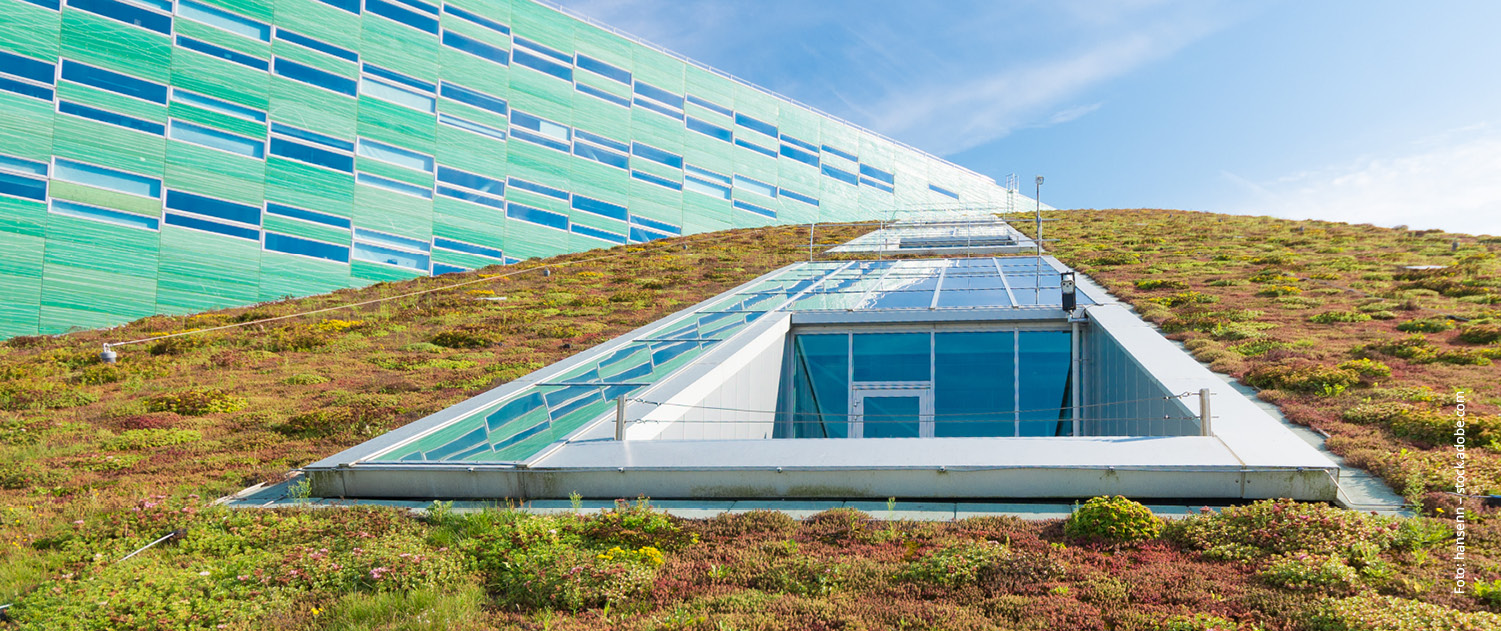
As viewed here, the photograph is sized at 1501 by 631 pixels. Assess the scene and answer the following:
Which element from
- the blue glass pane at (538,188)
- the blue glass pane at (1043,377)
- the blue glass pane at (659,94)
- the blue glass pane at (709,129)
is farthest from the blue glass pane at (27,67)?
the blue glass pane at (1043,377)

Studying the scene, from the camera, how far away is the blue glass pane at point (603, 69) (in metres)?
44.2

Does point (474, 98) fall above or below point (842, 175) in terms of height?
below

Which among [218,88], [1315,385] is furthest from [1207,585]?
[218,88]

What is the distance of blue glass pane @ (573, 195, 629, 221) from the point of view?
4266 cm

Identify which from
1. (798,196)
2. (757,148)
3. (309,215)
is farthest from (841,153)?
(309,215)

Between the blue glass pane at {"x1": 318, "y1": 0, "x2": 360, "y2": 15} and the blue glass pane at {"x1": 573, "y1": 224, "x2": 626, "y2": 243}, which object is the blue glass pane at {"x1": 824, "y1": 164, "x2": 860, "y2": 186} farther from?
the blue glass pane at {"x1": 318, "y1": 0, "x2": 360, "y2": 15}

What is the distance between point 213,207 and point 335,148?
19.0 feet

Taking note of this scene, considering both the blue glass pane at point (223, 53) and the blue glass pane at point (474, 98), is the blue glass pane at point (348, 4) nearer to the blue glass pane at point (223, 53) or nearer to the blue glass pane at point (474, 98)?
the blue glass pane at point (223, 53)

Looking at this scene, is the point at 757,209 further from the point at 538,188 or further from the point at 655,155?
the point at 538,188

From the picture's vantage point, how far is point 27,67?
26719 mm

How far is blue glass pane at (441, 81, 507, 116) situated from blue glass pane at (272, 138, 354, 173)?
6.50 m

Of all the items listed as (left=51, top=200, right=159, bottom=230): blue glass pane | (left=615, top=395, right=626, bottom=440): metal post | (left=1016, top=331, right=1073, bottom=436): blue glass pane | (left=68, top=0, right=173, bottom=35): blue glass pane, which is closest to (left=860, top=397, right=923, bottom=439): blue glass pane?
(left=1016, top=331, right=1073, bottom=436): blue glass pane

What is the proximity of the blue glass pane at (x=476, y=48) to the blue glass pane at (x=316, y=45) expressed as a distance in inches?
188

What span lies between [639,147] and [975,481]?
136 feet
